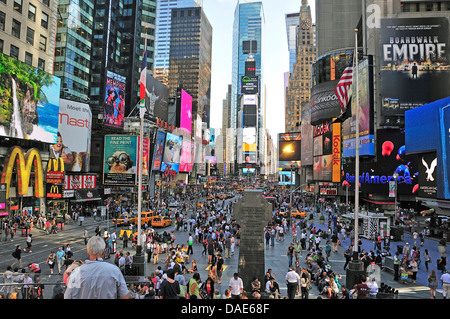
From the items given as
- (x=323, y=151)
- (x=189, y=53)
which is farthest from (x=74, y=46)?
(x=189, y=53)

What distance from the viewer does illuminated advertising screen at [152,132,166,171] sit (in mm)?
65000

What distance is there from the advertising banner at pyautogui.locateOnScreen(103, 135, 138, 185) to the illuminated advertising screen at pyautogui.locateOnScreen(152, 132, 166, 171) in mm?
8031

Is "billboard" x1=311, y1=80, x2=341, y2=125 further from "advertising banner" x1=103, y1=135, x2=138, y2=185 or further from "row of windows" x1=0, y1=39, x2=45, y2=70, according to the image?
"row of windows" x1=0, y1=39, x2=45, y2=70

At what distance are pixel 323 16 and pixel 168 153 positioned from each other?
190ft

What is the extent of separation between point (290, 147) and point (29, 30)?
3335 inches

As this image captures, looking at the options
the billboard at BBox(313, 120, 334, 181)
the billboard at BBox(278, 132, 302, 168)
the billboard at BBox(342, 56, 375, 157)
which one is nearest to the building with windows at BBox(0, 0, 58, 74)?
the billboard at BBox(342, 56, 375, 157)

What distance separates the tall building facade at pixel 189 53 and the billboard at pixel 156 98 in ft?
318

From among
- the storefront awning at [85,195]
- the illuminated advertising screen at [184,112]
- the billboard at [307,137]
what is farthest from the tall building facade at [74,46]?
the billboard at [307,137]

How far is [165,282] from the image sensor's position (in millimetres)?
7941

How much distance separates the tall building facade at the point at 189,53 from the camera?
17825 centimetres

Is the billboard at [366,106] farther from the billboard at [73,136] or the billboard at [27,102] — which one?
the billboard at [27,102]

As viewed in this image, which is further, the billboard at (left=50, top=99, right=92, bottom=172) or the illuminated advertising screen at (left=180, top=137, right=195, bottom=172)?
the illuminated advertising screen at (left=180, top=137, right=195, bottom=172)

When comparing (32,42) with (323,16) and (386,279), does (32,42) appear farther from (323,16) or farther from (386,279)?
(323,16)

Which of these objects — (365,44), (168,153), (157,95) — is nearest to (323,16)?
(365,44)
